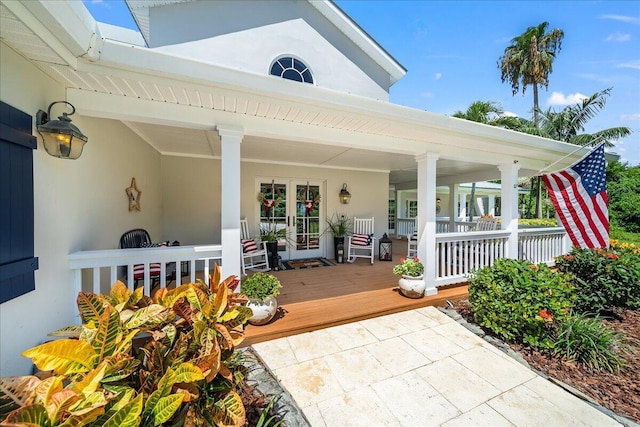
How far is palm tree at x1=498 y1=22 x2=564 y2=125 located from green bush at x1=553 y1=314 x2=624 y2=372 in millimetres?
15152

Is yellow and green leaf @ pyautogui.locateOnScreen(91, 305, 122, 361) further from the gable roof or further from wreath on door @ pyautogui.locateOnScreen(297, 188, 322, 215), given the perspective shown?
the gable roof

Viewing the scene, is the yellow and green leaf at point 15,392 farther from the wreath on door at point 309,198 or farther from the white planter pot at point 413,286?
the wreath on door at point 309,198

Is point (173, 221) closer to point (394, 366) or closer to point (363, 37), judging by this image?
point (394, 366)

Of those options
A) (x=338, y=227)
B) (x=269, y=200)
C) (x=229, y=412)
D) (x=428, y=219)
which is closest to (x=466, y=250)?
(x=428, y=219)

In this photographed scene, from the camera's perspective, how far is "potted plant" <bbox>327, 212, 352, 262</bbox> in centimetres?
645

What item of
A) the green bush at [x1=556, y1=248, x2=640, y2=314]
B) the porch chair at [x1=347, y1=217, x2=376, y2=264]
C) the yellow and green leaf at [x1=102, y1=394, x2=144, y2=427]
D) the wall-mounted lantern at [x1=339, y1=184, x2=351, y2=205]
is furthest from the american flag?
the yellow and green leaf at [x1=102, y1=394, x2=144, y2=427]

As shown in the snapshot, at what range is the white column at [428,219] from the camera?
4.01 metres

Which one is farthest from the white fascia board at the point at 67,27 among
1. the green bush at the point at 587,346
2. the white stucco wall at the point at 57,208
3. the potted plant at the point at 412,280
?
the green bush at the point at 587,346

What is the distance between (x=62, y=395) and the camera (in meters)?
0.89

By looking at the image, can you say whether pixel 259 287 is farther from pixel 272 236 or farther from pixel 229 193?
pixel 272 236

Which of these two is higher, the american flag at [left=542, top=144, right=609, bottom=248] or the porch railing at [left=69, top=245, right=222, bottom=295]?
the american flag at [left=542, top=144, right=609, bottom=248]

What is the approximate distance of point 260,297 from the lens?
9.69ft

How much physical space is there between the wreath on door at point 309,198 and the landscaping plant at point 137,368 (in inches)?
190

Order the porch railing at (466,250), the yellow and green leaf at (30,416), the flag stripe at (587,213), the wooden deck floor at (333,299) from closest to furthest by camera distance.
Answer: the yellow and green leaf at (30,416), the wooden deck floor at (333,299), the flag stripe at (587,213), the porch railing at (466,250)
